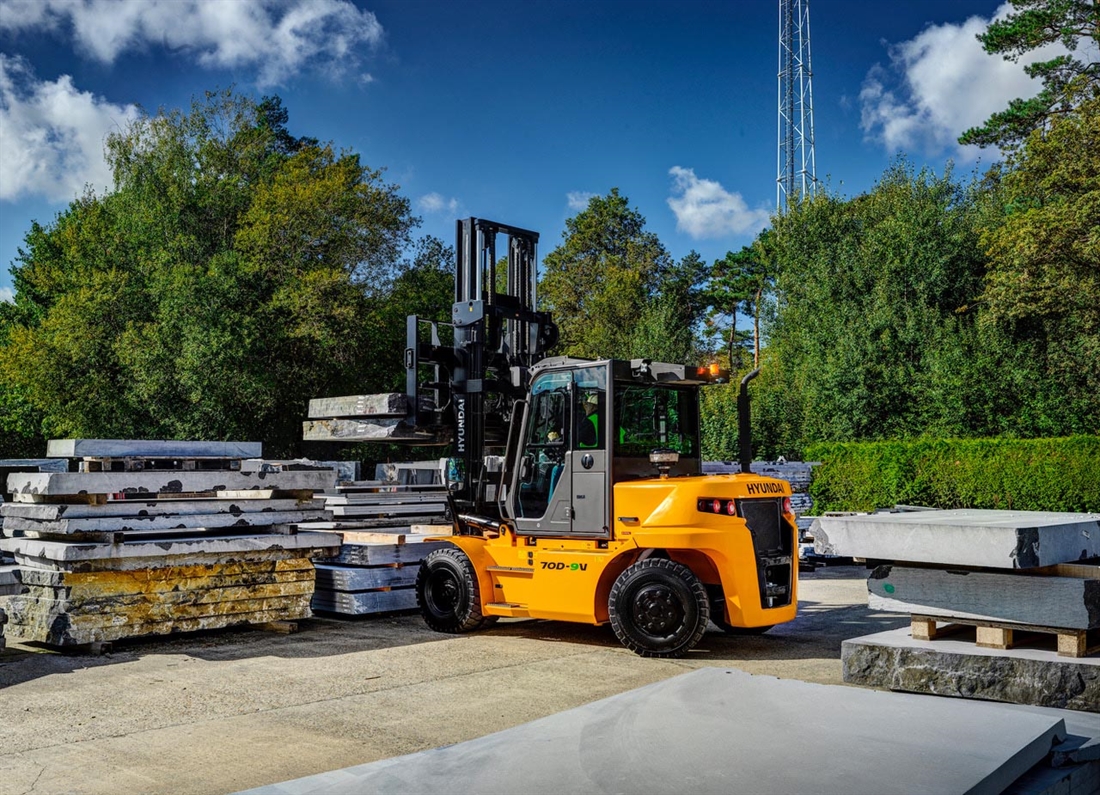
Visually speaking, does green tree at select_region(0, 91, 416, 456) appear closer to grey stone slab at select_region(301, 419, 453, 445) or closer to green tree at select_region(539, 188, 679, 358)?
green tree at select_region(539, 188, 679, 358)

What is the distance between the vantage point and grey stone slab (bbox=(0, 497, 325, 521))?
28.0 ft

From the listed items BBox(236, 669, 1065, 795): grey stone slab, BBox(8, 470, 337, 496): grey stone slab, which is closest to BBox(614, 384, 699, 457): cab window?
Result: BBox(8, 470, 337, 496): grey stone slab

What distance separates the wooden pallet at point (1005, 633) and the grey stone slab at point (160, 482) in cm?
617

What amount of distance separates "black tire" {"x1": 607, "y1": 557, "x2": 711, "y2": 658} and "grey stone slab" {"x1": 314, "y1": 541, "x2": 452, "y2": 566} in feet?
9.45

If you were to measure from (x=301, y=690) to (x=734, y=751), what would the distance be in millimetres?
4293

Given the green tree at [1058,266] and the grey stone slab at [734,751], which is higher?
the green tree at [1058,266]

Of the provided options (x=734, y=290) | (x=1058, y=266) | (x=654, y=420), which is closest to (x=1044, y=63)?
(x=1058, y=266)

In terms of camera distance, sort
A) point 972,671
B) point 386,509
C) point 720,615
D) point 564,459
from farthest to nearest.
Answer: point 386,509 < point 720,615 < point 564,459 < point 972,671

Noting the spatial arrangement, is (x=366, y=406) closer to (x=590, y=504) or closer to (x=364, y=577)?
(x=364, y=577)

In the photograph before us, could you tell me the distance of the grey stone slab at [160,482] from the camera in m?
8.54

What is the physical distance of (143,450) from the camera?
956cm

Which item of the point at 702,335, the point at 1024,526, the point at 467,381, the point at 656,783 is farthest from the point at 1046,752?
the point at 702,335

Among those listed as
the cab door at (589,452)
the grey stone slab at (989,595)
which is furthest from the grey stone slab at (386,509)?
the grey stone slab at (989,595)

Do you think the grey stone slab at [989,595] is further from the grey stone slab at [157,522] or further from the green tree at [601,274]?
the green tree at [601,274]
